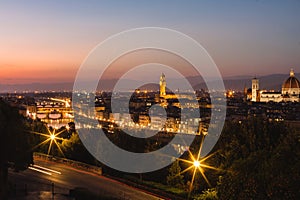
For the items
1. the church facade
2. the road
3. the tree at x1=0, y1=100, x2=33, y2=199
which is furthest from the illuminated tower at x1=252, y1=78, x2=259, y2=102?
the tree at x1=0, y1=100, x2=33, y2=199

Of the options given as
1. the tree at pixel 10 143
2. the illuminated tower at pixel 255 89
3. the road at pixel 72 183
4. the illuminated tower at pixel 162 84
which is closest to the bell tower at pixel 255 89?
the illuminated tower at pixel 255 89

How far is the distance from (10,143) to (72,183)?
3982mm

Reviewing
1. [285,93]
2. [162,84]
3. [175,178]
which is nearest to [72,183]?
[175,178]

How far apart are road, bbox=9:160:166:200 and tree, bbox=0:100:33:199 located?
1715 millimetres

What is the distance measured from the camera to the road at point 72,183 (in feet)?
46.4

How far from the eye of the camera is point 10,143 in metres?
11.8

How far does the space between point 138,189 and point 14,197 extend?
445 cm

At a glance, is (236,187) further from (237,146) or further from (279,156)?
(237,146)

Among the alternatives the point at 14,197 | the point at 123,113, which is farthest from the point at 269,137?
the point at 123,113

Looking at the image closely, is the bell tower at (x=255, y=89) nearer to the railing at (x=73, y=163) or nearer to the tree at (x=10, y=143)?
the railing at (x=73, y=163)

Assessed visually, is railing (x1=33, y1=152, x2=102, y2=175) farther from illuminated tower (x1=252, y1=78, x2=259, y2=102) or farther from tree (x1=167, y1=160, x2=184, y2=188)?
illuminated tower (x1=252, y1=78, x2=259, y2=102)

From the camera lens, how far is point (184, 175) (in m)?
17.8

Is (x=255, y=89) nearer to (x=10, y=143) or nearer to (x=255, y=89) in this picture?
(x=255, y=89)

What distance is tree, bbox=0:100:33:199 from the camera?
1172 cm
